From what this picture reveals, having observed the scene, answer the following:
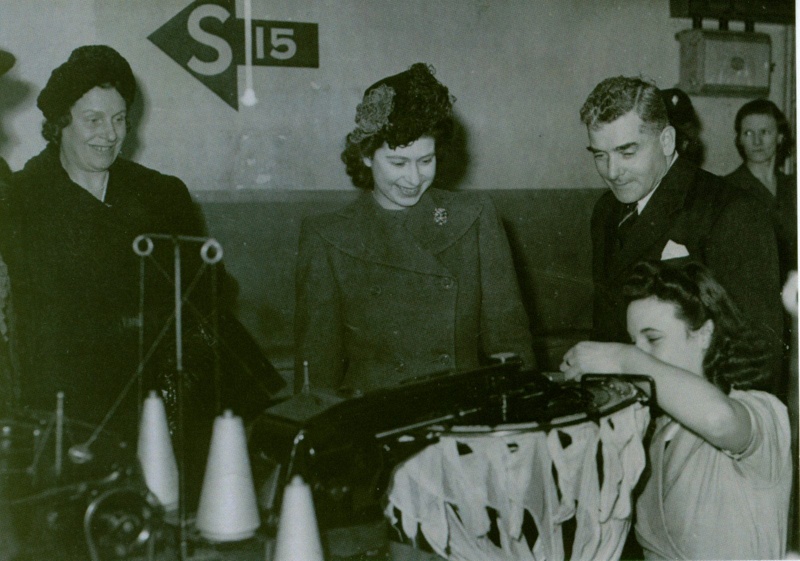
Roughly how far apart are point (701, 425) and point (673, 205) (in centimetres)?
50

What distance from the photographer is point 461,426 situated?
3.34 ft

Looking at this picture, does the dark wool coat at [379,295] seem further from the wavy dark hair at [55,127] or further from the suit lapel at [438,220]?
the wavy dark hair at [55,127]

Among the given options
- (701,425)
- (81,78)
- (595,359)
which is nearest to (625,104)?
(595,359)

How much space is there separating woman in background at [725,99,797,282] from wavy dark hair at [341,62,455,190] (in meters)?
0.78

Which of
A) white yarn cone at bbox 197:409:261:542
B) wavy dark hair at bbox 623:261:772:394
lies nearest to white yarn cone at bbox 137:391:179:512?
white yarn cone at bbox 197:409:261:542

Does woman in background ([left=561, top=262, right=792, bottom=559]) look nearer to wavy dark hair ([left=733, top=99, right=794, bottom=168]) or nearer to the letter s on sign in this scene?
wavy dark hair ([left=733, top=99, right=794, bottom=168])

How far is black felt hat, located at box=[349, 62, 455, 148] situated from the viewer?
4.49 ft

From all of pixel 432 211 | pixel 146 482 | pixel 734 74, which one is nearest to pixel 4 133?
pixel 146 482

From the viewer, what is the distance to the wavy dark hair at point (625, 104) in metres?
1.48

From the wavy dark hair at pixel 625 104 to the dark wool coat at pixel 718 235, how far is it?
0.10 meters

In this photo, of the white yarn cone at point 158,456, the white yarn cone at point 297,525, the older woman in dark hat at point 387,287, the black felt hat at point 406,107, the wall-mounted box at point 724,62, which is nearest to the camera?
the white yarn cone at point 297,525

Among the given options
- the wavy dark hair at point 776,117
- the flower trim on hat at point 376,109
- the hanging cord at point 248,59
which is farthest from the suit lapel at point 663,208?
the hanging cord at point 248,59

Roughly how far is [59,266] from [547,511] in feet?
2.66

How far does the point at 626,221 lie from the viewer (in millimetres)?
1557
